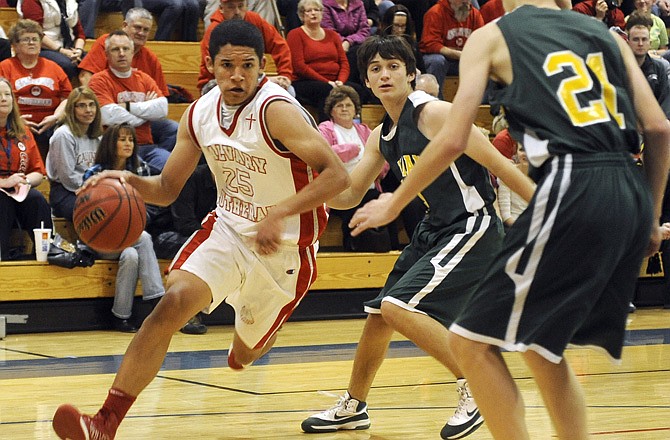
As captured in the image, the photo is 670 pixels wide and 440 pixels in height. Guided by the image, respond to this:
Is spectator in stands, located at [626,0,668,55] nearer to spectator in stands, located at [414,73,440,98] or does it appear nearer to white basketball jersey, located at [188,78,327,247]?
spectator in stands, located at [414,73,440,98]

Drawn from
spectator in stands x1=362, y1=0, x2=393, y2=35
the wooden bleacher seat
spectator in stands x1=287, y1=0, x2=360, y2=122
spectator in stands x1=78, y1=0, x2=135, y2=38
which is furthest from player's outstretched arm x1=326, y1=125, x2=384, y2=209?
spectator in stands x1=362, y1=0, x2=393, y2=35

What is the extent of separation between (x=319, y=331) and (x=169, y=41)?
3969mm

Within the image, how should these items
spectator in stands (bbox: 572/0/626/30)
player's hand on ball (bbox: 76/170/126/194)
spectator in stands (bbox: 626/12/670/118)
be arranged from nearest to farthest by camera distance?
player's hand on ball (bbox: 76/170/126/194), spectator in stands (bbox: 626/12/670/118), spectator in stands (bbox: 572/0/626/30)

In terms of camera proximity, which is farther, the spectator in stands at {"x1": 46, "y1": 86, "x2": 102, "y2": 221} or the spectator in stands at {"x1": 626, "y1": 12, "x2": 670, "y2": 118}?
the spectator in stands at {"x1": 626, "y1": 12, "x2": 670, "y2": 118}

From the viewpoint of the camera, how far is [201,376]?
6.04 m

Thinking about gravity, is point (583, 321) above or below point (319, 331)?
above

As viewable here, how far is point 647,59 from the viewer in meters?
9.93

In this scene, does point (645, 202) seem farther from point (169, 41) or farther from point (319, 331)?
point (169, 41)

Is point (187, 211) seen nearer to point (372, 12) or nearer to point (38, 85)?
point (38, 85)

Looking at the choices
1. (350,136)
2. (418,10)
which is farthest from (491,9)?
(350,136)

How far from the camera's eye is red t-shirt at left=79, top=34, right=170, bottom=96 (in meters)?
9.10

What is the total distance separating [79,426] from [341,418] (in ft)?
4.11

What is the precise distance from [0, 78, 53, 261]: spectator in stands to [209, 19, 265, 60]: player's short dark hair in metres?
3.90

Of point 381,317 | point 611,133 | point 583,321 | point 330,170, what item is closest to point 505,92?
point 611,133
